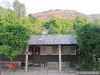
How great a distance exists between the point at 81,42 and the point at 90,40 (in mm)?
923

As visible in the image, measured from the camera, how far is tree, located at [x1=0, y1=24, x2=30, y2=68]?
18.6m

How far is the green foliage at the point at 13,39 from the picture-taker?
18656 mm

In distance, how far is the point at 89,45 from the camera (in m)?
19.0

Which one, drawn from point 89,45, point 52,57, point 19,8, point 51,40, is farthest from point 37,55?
point 19,8

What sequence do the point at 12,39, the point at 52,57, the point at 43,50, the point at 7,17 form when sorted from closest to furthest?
1. the point at 12,39
2. the point at 52,57
3. the point at 43,50
4. the point at 7,17

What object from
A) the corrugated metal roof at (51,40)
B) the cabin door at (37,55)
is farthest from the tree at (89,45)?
the cabin door at (37,55)

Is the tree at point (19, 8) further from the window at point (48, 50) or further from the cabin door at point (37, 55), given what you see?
the window at point (48, 50)

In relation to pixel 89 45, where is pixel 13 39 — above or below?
above

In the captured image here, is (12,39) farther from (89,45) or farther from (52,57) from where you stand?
(89,45)

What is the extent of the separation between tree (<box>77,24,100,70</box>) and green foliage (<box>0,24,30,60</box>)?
18.9 feet

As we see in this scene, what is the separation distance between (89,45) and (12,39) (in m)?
7.80

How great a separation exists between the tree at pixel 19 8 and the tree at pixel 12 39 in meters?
36.2

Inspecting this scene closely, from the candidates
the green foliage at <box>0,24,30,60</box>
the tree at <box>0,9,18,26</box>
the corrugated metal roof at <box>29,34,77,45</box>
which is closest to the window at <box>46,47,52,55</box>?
the corrugated metal roof at <box>29,34,77,45</box>

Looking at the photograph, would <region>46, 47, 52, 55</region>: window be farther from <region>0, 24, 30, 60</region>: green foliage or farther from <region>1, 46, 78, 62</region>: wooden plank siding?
<region>0, 24, 30, 60</region>: green foliage
